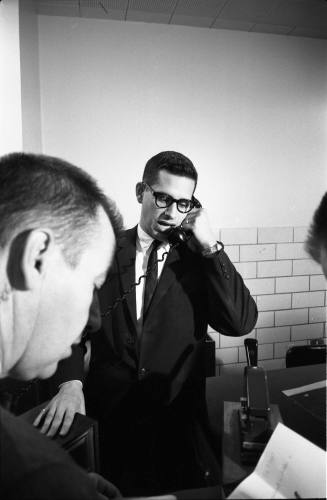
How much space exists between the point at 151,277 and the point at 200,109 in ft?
4.74

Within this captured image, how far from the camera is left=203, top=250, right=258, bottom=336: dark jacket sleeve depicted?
123cm

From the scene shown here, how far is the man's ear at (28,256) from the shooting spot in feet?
1.61

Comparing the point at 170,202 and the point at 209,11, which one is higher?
the point at 209,11

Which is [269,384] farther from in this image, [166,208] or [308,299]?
[308,299]

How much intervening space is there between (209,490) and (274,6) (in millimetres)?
2413

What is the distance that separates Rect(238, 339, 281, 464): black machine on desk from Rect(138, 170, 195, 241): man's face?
2.27 feet

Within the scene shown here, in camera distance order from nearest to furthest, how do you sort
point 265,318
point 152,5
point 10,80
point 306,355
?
1. point 10,80
2. point 306,355
3. point 152,5
4. point 265,318

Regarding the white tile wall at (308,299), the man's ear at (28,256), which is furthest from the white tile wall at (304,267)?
the man's ear at (28,256)

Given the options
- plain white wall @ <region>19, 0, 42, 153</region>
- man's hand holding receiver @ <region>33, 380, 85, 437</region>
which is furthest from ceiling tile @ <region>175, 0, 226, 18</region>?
man's hand holding receiver @ <region>33, 380, 85, 437</region>

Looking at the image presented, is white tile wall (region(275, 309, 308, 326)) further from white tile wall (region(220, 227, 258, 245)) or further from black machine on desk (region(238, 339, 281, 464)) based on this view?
black machine on desk (region(238, 339, 281, 464))

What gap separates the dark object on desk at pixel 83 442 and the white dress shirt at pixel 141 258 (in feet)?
1.86

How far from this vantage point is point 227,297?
1.23 metres

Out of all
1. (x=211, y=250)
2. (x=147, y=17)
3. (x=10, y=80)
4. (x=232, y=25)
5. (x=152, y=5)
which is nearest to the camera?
(x=211, y=250)

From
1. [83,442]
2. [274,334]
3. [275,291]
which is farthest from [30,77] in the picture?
[274,334]
